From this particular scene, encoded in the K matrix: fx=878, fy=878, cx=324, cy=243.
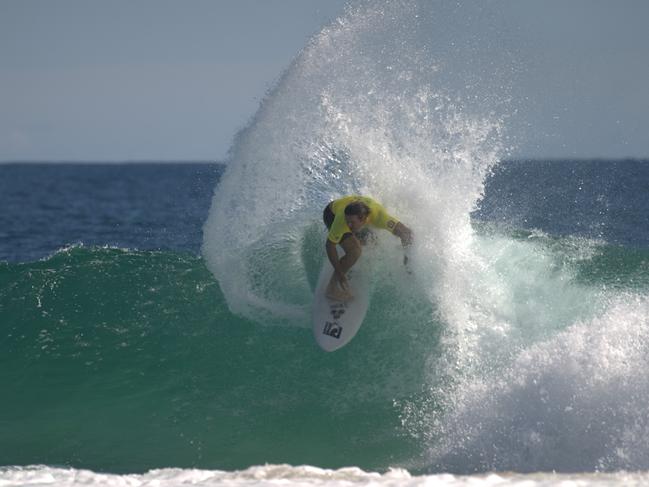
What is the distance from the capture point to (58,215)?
30.8m

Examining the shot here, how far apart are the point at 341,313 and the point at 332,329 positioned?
228 millimetres

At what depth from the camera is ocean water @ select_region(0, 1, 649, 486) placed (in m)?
7.76

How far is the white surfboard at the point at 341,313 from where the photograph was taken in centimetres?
982

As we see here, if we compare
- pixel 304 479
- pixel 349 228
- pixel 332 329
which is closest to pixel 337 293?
pixel 332 329

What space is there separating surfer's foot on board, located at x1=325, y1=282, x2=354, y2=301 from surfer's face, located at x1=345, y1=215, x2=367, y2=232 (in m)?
0.84

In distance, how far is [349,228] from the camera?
9.60 meters

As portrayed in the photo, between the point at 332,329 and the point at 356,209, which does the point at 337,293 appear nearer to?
the point at 332,329

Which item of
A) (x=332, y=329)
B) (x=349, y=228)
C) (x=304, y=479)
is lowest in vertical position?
(x=304, y=479)

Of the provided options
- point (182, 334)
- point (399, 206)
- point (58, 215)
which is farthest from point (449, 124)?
point (58, 215)

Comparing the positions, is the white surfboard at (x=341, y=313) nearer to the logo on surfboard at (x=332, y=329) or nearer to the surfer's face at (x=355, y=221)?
the logo on surfboard at (x=332, y=329)

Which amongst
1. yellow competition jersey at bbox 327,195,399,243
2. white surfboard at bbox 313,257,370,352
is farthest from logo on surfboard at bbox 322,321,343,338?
yellow competition jersey at bbox 327,195,399,243

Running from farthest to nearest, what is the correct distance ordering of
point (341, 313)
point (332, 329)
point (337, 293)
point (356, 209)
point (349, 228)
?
point (337, 293) < point (341, 313) < point (332, 329) < point (349, 228) < point (356, 209)

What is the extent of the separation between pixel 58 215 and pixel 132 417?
22920mm

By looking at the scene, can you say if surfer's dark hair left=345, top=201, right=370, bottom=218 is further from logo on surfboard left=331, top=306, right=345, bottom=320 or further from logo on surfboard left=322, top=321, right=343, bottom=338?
logo on surfboard left=322, top=321, right=343, bottom=338
